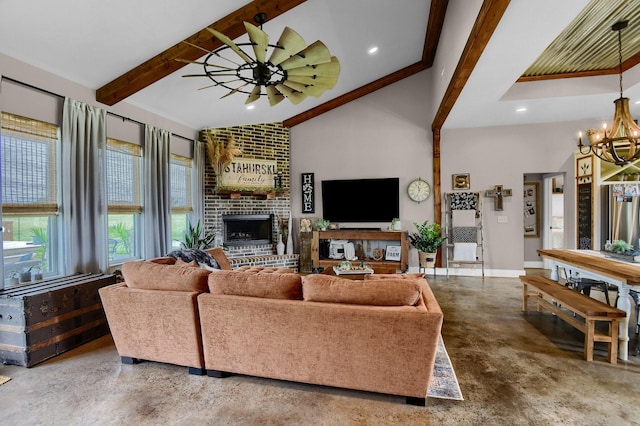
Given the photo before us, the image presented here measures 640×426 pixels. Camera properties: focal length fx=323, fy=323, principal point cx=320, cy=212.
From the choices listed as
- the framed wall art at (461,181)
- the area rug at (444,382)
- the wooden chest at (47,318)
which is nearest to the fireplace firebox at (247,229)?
the wooden chest at (47,318)

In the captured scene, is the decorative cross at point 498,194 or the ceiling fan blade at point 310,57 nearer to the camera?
the ceiling fan blade at point 310,57

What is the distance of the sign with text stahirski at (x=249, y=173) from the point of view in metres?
6.16

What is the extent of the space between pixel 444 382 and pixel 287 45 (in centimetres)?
275

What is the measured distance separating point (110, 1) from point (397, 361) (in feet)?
12.5

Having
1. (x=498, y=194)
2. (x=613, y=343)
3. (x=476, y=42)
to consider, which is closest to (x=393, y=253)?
Result: (x=498, y=194)

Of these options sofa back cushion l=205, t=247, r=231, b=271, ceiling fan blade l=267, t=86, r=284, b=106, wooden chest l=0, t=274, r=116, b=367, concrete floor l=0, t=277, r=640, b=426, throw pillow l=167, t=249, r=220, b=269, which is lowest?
concrete floor l=0, t=277, r=640, b=426

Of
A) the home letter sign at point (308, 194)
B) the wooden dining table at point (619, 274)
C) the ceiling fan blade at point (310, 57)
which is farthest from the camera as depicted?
the home letter sign at point (308, 194)

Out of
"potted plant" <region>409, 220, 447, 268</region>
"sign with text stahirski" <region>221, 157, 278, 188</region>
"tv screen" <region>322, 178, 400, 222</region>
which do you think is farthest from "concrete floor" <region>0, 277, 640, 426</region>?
"tv screen" <region>322, 178, 400, 222</region>

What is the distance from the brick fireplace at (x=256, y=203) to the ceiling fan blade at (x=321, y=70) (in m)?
3.97

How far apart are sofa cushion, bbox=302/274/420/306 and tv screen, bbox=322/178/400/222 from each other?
14.6ft

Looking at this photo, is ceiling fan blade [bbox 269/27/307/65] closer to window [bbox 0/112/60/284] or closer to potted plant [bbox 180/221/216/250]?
window [bbox 0/112/60/284]

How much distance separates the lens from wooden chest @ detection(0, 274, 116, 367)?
274cm

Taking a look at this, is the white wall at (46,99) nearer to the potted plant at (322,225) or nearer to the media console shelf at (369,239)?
the potted plant at (322,225)

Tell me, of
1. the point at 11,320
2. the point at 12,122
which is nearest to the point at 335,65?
the point at 12,122
